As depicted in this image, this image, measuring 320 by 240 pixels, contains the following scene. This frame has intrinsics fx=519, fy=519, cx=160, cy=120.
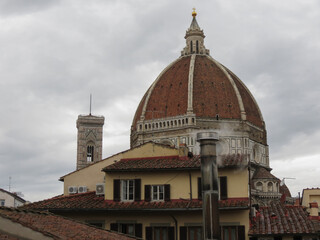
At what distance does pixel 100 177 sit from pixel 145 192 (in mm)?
5954

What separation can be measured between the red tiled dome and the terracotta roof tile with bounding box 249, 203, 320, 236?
55.4 m

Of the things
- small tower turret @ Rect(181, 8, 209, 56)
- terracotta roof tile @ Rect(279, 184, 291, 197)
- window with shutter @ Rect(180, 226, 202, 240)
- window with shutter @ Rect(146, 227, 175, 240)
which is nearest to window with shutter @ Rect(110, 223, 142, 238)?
window with shutter @ Rect(146, 227, 175, 240)

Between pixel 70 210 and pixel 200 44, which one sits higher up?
pixel 200 44

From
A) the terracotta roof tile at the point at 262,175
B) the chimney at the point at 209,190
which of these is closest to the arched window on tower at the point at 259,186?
the terracotta roof tile at the point at 262,175

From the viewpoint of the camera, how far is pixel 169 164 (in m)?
23.2

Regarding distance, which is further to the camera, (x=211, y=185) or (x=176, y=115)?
(x=176, y=115)

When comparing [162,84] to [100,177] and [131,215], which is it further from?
[131,215]

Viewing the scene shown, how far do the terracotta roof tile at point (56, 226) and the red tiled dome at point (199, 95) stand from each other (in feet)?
212

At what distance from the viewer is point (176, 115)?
8000 cm

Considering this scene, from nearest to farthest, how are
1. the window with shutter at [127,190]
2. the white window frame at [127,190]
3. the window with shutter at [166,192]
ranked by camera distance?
the window with shutter at [166,192], the window with shutter at [127,190], the white window frame at [127,190]

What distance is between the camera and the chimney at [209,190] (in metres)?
14.9

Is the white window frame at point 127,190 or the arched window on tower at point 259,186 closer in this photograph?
the white window frame at point 127,190

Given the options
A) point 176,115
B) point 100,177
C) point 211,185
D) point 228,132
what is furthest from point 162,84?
point 211,185

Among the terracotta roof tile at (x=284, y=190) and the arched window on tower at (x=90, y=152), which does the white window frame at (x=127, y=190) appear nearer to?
the terracotta roof tile at (x=284, y=190)
